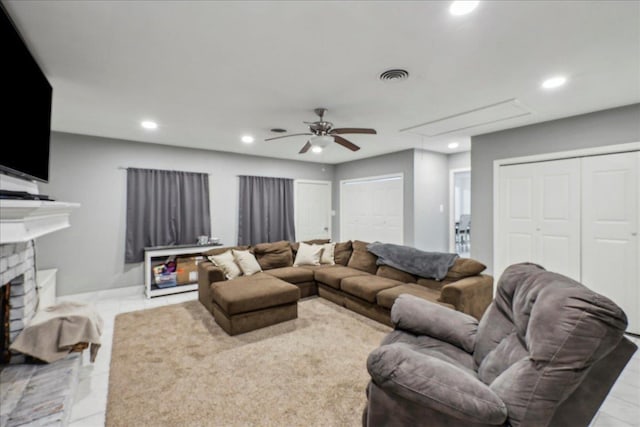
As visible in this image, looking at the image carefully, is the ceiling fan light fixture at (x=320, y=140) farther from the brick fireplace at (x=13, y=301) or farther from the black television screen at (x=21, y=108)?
the brick fireplace at (x=13, y=301)

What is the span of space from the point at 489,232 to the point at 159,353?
4410 mm

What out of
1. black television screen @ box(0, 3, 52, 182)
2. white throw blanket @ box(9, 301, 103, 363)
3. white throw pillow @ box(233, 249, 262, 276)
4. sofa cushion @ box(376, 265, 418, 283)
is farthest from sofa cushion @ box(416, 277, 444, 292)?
black television screen @ box(0, 3, 52, 182)

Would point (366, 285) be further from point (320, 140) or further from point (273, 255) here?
point (320, 140)

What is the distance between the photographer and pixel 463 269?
3.33 meters

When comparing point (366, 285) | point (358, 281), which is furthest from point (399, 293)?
point (358, 281)

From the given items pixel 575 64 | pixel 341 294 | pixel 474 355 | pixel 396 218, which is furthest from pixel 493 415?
pixel 396 218

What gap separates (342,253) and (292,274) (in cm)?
101

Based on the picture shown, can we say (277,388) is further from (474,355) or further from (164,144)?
(164,144)

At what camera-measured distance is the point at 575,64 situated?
2.31m

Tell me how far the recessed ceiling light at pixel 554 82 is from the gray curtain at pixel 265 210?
184 inches

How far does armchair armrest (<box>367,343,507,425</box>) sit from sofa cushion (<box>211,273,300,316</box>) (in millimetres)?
2000

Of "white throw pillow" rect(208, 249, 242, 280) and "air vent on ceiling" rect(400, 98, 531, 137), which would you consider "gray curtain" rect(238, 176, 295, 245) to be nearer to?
"white throw pillow" rect(208, 249, 242, 280)

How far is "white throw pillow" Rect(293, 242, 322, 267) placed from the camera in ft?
15.4

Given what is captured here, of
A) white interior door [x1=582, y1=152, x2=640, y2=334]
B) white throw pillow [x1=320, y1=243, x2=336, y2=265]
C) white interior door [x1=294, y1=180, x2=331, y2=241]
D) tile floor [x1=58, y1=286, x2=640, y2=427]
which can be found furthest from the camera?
white interior door [x1=294, y1=180, x2=331, y2=241]
